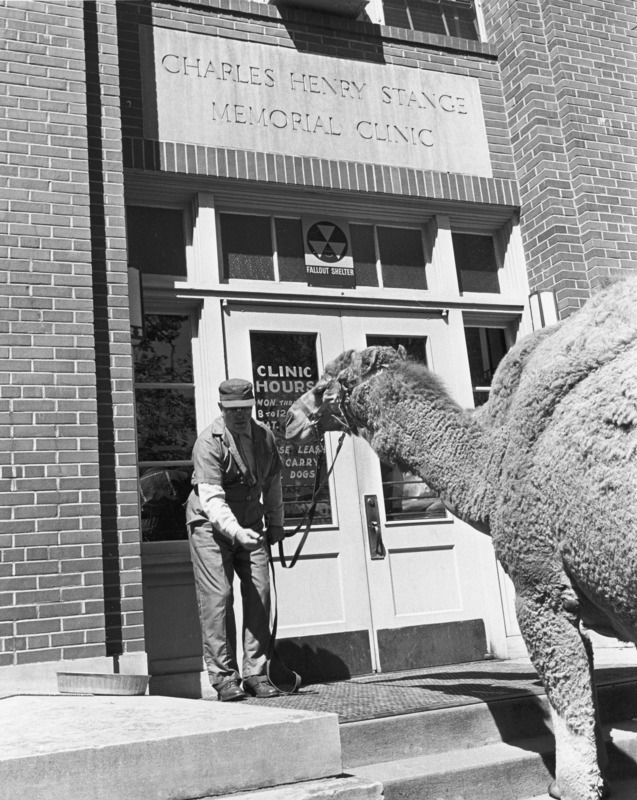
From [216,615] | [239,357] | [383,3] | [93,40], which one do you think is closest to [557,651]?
[216,615]

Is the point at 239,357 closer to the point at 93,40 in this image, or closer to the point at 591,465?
the point at 93,40

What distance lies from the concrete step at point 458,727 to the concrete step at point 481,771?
1.8 inches

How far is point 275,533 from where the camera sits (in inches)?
212

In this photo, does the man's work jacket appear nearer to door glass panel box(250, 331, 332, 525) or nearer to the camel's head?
the camel's head

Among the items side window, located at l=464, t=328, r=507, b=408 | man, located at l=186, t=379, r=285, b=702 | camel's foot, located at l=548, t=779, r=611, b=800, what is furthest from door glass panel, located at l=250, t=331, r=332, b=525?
camel's foot, located at l=548, t=779, r=611, b=800

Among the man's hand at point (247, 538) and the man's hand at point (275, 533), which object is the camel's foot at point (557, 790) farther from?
the man's hand at point (275, 533)

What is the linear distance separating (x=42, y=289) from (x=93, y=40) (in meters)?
2.08

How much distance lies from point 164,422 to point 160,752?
139 inches

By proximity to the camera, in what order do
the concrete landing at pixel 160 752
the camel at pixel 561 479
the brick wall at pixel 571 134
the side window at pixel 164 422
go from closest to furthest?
1. the concrete landing at pixel 160 752
2. the camel at pixel 561 479
3. the side window at pixel 164 422
4. the brick wall at pixel 571 134

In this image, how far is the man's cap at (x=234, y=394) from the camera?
5020 mm

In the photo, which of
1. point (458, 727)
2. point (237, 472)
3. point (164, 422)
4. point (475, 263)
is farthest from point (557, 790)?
point (475, 263)

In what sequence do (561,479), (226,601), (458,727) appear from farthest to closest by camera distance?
(226,601), (458,727), (561,479)

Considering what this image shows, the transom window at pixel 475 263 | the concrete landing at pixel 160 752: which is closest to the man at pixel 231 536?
the concrete landing at pixel 160 752

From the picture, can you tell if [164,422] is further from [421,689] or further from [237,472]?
[421,689]
